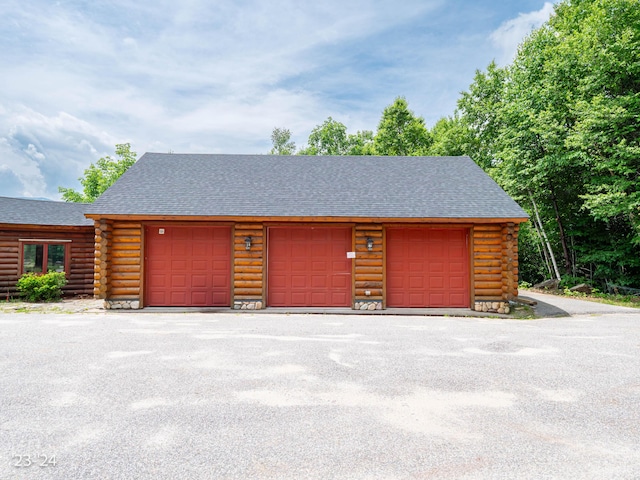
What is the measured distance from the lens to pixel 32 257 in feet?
43.7

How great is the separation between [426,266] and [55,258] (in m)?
12.9

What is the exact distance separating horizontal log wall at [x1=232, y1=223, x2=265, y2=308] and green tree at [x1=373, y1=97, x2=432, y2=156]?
70.7 ft

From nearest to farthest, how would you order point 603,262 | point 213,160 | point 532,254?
point 213,160
point 603,262
point 532,254

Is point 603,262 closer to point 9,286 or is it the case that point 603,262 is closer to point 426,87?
point 426,87

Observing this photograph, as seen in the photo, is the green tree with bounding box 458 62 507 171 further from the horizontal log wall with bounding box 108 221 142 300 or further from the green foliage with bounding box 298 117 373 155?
the horizontal log wall with bounding box 108 221 142 300

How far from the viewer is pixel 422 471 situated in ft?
9.04

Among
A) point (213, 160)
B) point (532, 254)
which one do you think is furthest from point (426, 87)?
point (213, 160)

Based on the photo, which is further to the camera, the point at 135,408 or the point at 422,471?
the point at 135,408

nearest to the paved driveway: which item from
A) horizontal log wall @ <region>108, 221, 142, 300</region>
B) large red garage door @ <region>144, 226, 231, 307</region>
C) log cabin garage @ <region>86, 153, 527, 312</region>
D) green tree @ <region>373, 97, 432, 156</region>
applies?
horizontal log wall @ <region>108, 221, 142, 300</region>

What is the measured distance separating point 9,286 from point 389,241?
506 inches

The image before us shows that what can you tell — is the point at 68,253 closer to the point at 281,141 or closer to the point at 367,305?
the point at 367,305

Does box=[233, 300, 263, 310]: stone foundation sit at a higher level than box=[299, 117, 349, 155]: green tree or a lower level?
lower

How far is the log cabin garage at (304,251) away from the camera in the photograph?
414 inches

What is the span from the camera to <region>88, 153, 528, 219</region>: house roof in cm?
1062
